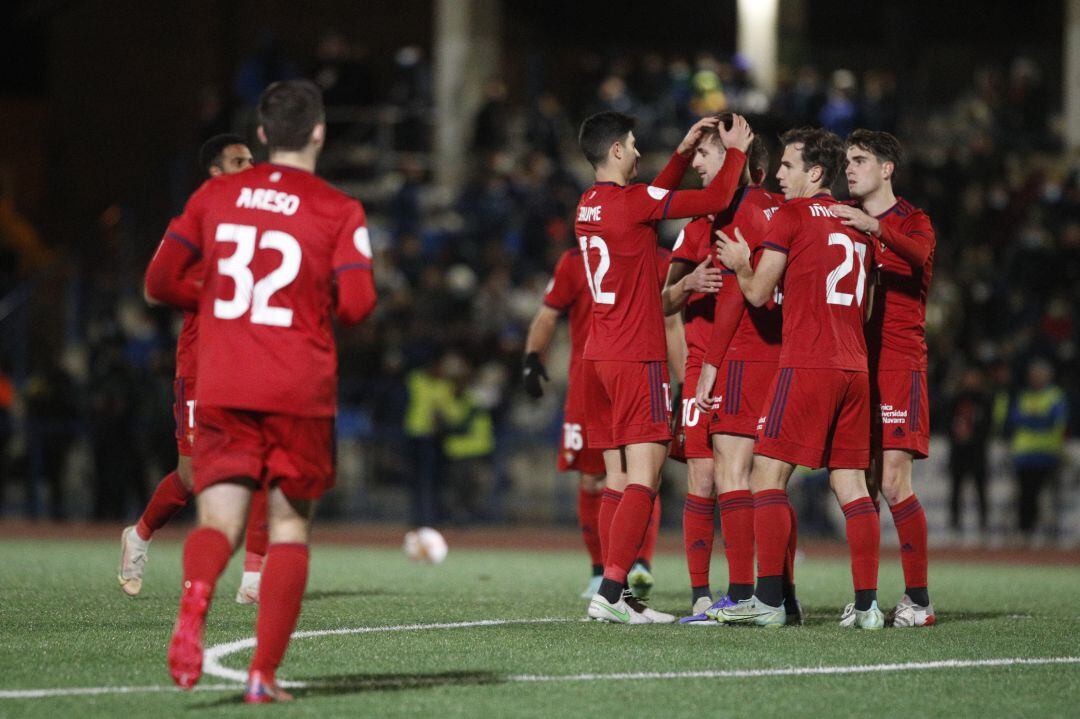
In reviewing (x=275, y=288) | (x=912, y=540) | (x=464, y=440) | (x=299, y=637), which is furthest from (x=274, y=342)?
(x=464, y=440)

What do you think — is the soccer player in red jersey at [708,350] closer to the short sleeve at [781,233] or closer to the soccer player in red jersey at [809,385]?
the soccer player in red jersey at [809,385]

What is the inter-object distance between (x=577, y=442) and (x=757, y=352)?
6.91 feet

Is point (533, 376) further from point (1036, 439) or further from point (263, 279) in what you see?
point (1036, 439)

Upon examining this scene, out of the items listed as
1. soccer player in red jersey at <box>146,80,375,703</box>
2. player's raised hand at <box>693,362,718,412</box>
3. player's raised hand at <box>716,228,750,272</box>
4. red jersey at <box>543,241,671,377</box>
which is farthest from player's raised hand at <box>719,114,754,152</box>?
soccer player in red jersey at <box>146,80,375,703</box>

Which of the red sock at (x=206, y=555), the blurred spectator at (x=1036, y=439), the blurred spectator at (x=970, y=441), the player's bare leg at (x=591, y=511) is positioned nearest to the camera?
the red sock at (x=206, y=555)

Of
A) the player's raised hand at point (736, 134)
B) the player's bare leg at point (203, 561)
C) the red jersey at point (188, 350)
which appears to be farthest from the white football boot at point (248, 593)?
the player's raised hand at point (736, 134)

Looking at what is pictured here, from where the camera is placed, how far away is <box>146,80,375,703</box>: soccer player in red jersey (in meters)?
5.76

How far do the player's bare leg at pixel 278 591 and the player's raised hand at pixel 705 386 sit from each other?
2.91 m

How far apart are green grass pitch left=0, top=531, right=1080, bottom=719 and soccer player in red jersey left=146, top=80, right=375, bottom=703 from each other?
0.60 meters

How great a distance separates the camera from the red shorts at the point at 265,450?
19.0 ft

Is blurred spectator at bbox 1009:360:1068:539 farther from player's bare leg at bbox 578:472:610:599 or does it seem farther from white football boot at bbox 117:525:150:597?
white football boot at bbox 117:525:150:597

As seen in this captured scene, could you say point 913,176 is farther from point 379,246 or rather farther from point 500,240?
point 379,246

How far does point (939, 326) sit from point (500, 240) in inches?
242

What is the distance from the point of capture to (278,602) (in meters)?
5.61
